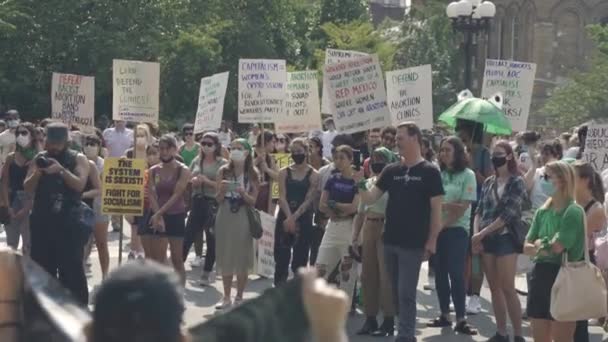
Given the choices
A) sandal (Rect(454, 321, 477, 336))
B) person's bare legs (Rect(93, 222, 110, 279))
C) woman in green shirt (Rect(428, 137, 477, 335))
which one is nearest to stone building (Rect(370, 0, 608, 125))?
person's bare legs (Rect(93, 222, 110, 279))

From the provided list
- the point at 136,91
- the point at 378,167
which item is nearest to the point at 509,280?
the point at 378,167

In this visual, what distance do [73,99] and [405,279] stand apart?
10002mm

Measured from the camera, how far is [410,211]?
10023 mm

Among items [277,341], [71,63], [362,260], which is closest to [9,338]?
[277,341]

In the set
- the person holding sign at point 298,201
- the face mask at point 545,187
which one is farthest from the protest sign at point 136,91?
the face mask at point 545,187

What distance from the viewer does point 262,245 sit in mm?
13617

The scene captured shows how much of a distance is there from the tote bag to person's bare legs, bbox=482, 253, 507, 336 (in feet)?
6.06

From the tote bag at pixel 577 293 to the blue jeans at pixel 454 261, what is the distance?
104 inches

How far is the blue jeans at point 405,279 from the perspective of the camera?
397 inches

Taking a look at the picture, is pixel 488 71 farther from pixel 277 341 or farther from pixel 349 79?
pixel 277 341

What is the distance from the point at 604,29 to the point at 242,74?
107 ft

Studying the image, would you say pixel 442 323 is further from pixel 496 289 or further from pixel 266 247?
pixel 266 247

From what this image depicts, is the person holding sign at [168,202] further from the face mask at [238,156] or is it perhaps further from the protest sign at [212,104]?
the protest sign at [212,104]

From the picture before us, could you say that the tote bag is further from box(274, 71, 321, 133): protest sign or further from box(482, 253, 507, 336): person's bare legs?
box(274, 71, 321, 133): protest sign
